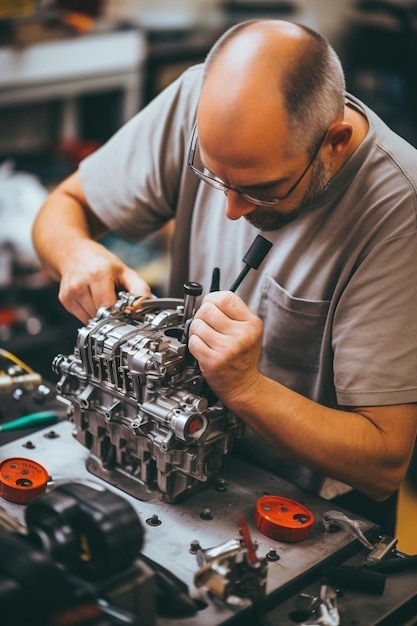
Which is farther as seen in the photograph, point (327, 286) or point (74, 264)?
point (74, 264)

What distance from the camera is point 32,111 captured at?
10.8 ft

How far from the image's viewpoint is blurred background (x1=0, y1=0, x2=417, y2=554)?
270cm

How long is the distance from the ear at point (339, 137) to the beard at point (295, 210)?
0.03 m

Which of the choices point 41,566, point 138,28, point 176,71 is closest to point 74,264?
point 41,566

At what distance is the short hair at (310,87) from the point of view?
3.86ft

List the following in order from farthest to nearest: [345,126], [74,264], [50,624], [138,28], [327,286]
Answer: [138,28], [74,264], [327,286], [345,126], [50,624]

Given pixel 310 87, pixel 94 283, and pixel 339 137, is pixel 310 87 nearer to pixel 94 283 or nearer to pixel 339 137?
pixel 339 137

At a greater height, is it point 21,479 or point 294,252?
point 294,252

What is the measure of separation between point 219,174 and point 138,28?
2132mm

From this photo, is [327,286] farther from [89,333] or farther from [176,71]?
[176,71]

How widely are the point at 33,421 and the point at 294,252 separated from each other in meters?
0.55

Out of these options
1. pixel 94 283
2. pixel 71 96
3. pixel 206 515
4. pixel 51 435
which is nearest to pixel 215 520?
pixel 206 515

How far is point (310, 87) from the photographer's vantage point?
3.90 feet

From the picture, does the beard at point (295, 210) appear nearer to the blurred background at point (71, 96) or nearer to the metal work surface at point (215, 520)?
the metal work surface at point (215, 520)
